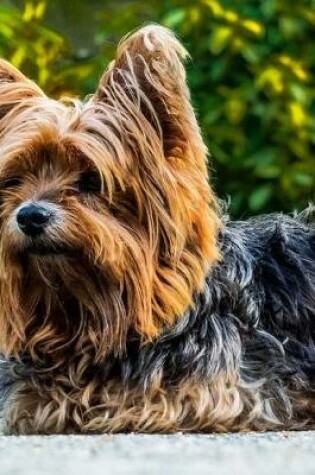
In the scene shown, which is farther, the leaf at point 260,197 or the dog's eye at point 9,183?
the leaf at point 260,197

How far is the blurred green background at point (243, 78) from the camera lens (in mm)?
9469

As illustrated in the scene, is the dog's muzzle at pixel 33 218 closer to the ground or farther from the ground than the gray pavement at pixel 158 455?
farther from the ground

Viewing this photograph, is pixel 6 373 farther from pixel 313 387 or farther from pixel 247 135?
pixel 247 135

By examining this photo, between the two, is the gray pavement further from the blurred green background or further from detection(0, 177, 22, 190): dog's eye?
the blurred green background

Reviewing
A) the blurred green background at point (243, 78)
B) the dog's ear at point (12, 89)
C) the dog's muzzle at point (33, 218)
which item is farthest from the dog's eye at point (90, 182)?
the blurred green background at point (243, 78)

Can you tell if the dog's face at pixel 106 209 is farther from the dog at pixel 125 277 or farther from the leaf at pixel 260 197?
the leaf at pixel 260 197

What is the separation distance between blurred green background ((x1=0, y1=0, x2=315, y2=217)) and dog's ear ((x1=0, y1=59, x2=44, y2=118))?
343 centimetres

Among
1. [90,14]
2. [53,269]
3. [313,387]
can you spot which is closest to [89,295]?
[53,269]

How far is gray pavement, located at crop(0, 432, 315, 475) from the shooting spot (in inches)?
165

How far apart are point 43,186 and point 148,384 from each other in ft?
3.01

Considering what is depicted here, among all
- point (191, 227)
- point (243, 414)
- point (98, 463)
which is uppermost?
point (191, 227)

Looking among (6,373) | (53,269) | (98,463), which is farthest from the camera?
(6,373)

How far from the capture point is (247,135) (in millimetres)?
9797

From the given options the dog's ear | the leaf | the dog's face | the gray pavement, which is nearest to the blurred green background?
the leaf
